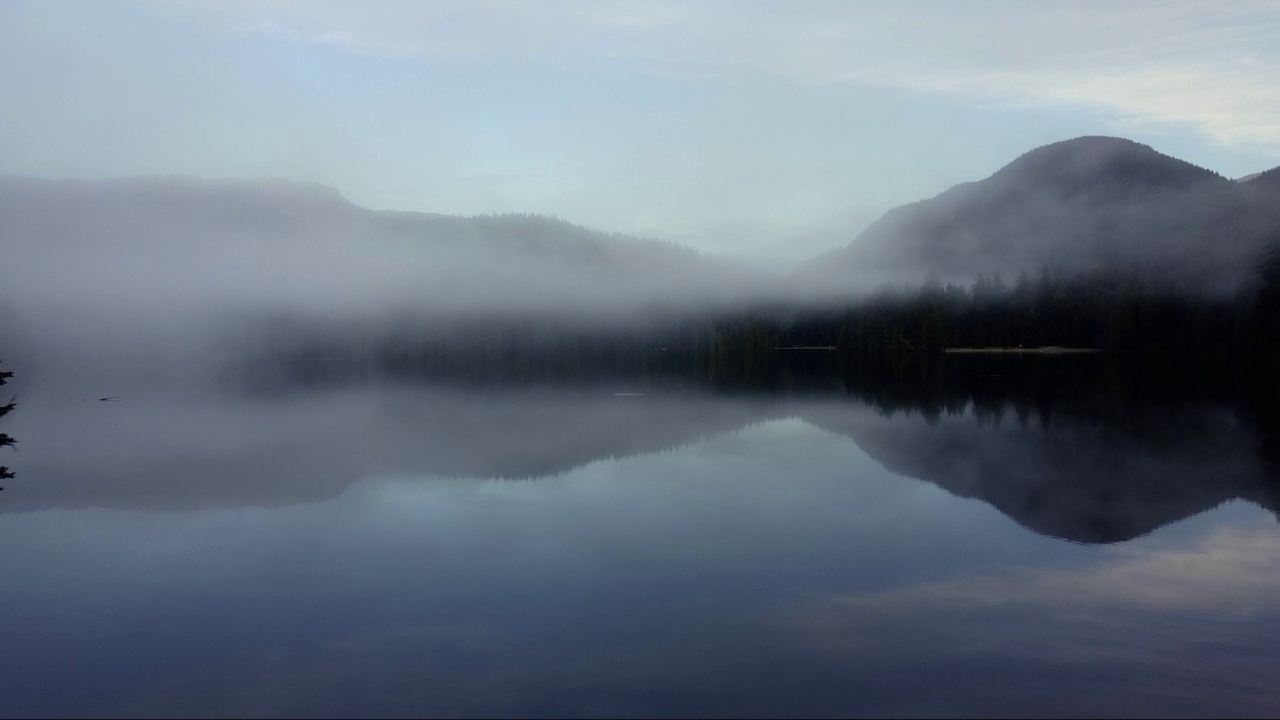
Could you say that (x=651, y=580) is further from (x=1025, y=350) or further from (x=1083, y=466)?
(x=1025, y=350)

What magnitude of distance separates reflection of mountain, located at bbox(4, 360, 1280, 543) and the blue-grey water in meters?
0.26

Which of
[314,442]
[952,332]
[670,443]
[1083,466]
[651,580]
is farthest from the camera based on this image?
[952,332]

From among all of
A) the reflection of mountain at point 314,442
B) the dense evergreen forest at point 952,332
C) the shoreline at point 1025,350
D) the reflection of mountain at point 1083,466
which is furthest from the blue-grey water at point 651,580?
the shoreline at point 1025,350

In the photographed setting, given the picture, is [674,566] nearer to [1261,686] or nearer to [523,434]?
[1261,686]

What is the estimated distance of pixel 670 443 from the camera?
33.2 m

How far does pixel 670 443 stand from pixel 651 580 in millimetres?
18327

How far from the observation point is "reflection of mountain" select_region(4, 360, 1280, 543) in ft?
77.2

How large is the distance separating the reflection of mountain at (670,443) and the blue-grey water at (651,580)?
26 centimetres

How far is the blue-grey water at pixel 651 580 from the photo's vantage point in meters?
10.5

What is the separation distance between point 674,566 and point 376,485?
42.1ft

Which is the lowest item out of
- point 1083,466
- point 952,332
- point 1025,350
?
point 1025,350

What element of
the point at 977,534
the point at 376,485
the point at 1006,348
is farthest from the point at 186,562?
the point at 1006,348

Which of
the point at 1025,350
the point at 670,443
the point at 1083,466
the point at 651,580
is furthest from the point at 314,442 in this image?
the point at 1025,350

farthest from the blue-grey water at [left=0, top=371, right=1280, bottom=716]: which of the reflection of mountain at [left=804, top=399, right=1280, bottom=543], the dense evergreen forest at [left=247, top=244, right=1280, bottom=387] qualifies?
the dense evergreen forest at [left=247, top=244, right=1280, bottom=387]
